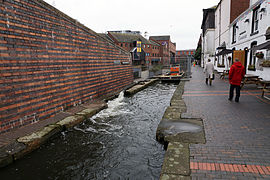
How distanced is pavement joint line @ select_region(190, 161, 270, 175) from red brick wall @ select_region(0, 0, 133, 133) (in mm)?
4349

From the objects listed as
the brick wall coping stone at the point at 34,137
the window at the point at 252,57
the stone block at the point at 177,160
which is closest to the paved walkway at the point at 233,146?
the stone block at the point at 177,160

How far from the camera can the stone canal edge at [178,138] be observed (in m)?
2.86

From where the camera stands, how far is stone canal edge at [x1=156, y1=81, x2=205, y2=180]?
113 inches

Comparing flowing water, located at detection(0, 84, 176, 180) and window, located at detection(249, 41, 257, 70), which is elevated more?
window, located at detection(249, 41, 257, 70)

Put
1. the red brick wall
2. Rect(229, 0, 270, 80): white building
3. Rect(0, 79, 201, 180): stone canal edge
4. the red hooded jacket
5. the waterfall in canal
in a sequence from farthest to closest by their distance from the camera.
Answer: Rect(229, 0, 270, 80): white building, the red hooded jacket, the waterfall in canal, the red brick wall, Rect(0, 79, 201, 180): stone canal edge

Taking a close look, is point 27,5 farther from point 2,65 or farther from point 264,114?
point 264,114

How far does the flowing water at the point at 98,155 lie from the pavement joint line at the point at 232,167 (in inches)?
30.3

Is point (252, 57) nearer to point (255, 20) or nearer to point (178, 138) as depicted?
point (255, 20)

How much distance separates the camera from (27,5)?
516 centimetres

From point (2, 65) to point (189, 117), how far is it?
16.6 feet

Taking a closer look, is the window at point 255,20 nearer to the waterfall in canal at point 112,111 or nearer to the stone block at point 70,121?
the waterfall in canal at point 112,111

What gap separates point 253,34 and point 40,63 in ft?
44.1

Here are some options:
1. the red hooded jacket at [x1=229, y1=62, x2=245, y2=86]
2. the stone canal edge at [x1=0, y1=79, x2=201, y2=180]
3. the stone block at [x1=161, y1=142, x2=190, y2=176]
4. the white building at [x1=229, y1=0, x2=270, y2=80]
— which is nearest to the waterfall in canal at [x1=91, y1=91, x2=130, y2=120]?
the stone canal edge at [x1=0, y1=79, x2=201, y2=180]

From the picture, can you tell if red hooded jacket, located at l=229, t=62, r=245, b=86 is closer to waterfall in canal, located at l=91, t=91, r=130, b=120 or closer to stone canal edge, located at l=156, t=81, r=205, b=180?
stone canal edge, located at l=156, t=81, r=205, b=180
